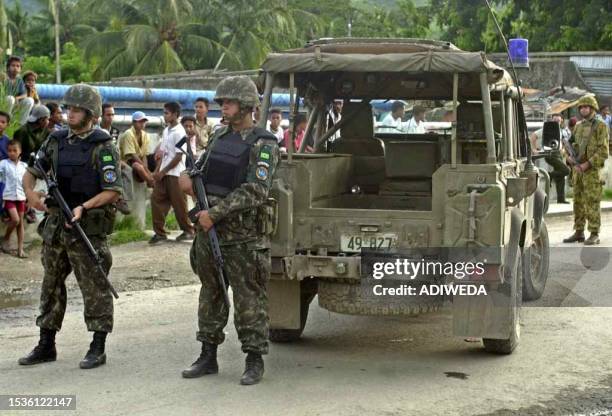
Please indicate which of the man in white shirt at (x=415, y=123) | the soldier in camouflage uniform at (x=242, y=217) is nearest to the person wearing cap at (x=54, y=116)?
the man in white shirt at (x=415, y=123)

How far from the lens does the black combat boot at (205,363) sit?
275 inches

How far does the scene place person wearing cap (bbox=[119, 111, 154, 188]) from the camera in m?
13.4

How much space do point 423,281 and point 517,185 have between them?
0.95 m

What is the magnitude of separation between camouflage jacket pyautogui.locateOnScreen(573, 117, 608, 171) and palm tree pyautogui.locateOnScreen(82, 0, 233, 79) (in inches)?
1215

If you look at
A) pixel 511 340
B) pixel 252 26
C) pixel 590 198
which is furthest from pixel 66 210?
pixel 252 26

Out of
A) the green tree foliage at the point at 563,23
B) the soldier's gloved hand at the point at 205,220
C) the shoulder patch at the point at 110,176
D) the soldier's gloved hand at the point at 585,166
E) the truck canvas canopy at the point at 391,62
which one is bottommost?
the soldier's gloved hand at the point at 585,166

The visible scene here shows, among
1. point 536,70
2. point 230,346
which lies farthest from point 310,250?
point 536,70

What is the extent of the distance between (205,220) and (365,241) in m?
1.22

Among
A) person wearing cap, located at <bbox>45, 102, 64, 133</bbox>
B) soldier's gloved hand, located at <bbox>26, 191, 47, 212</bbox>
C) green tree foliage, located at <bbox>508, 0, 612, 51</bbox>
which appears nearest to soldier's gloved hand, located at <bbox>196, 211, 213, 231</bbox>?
soldier's gloved hand, located at <bbox>26, 191, 47, 212</bbox>

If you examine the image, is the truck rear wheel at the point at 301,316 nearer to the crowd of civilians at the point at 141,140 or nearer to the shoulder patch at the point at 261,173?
the shoulder patch at the point at 261,173

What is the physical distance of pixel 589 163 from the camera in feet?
45.1

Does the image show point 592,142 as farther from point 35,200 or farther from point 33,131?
point 35,200

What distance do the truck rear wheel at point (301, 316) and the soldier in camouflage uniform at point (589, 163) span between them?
21.9 feet

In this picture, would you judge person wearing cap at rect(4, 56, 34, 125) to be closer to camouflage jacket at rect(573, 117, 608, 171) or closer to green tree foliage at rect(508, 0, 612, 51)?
camouflage jacket at rect(573, 117, 608, 171)
